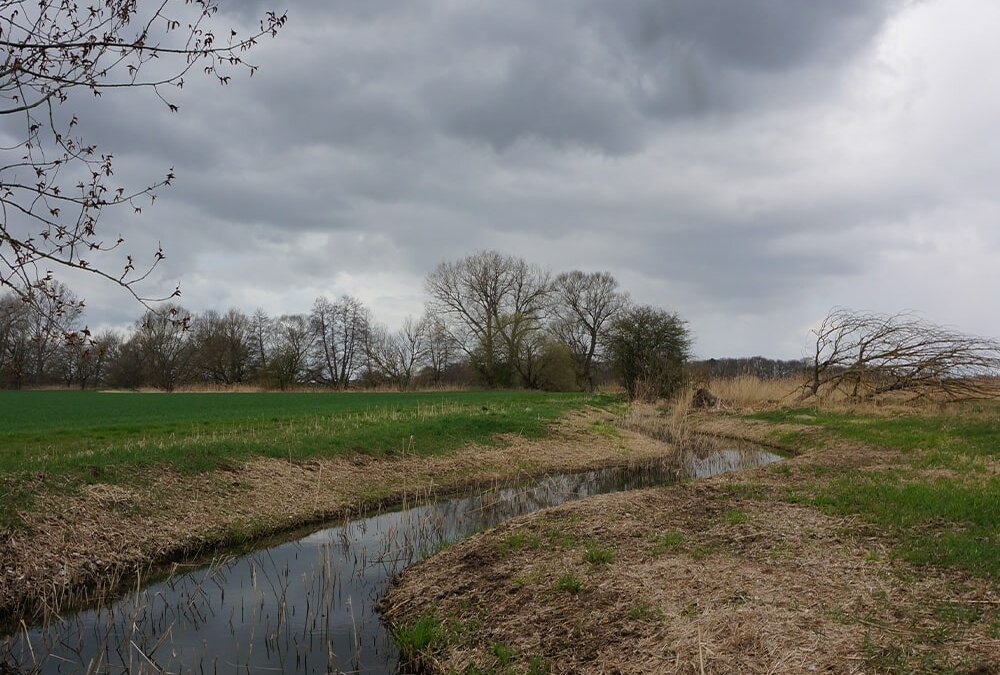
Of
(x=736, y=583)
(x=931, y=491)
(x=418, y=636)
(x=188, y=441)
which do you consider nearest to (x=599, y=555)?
(x=736, y=583)

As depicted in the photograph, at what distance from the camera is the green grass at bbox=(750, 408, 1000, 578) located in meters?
6.79

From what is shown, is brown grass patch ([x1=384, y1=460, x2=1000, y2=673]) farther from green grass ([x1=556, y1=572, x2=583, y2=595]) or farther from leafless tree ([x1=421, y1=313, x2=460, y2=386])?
leafless tree ([x1=421, y1=313, x2=460, y2=386])

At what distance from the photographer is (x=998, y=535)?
694 centimetres

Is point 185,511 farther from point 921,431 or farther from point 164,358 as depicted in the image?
point 164,358

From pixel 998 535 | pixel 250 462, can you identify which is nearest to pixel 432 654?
pixel 998 535

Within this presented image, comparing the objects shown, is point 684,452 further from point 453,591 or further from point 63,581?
point 63,581

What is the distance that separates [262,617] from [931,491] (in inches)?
356

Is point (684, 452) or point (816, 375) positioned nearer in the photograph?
point (684, 452)

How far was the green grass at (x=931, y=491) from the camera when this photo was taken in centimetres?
679

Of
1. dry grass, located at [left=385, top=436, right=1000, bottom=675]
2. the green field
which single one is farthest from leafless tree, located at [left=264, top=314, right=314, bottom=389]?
dry grass, located at [left=385, top=436, right=1000, bottom=675]

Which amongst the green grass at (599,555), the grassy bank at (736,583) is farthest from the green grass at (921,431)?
the green grass at (599,555)

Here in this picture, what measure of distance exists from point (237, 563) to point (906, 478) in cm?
1074

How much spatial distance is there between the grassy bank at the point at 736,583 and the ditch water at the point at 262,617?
614 mm

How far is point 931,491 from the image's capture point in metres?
9.24
